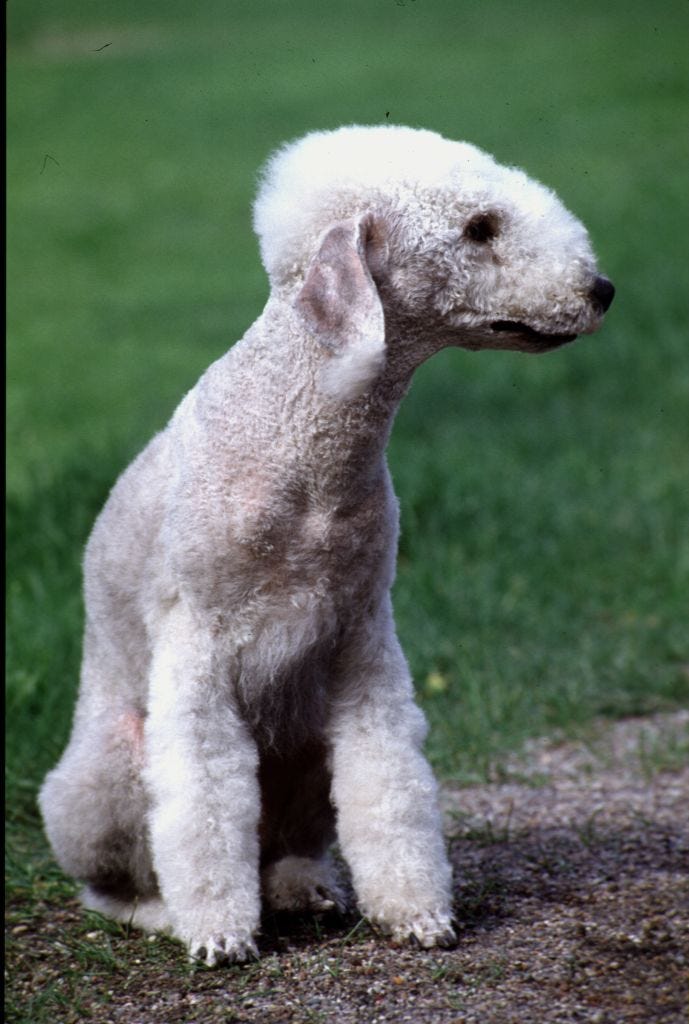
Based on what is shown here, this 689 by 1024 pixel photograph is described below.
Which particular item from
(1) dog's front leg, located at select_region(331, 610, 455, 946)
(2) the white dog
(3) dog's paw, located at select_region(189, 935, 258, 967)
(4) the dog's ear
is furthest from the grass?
(4) the dog's ear

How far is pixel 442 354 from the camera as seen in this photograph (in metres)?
9.38

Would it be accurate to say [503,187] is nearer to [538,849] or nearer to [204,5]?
[538,849]

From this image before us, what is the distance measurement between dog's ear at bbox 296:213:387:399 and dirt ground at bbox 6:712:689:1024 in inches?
50.4

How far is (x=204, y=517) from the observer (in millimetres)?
3256

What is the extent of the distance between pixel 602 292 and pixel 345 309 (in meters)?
0.59

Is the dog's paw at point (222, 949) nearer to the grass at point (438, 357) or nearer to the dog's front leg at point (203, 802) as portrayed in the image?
the dog's front leg at point (203, 802)

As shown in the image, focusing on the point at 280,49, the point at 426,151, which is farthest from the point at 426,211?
the point at 280,49

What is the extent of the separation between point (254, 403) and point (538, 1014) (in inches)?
56.0

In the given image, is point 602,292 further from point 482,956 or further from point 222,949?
point 222,949

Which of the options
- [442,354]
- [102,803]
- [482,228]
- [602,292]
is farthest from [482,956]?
[442,354]

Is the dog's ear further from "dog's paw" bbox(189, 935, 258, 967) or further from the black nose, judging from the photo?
"dog's paw" bbox(189, 935, 258, 967)

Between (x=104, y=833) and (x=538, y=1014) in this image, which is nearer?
(x=538, y=1014)

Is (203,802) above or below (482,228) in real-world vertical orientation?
below

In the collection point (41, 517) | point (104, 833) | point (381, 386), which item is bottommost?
point (104, 833)
